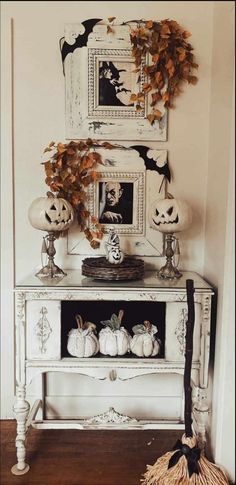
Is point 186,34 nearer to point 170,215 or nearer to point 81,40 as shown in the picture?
point 81,40

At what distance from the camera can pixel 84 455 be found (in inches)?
68.6

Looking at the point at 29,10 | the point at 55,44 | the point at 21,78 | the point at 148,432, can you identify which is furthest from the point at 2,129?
the point at 148,432

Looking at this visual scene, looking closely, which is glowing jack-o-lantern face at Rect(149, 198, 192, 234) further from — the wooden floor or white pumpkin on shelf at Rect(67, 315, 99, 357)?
the wooden floor

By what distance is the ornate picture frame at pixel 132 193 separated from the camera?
193 centimetres

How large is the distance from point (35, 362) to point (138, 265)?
1.87 ft

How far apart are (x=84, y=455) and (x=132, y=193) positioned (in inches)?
46.5

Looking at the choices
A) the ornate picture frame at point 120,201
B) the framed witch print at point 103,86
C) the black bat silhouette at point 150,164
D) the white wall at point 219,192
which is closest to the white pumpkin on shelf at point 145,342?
the white wall at point 219,192

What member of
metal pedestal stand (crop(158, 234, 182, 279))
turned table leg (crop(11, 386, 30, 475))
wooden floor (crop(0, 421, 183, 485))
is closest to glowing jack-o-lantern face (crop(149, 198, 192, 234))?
metal pedestal stand (crop(158, 234, 182, 279))

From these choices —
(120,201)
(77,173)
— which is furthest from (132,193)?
(77,173)

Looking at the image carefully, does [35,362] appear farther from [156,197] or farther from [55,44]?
[55,44]

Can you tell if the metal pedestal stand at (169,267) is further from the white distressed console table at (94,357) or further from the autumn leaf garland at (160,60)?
the autumn leaf garland at (160,60)

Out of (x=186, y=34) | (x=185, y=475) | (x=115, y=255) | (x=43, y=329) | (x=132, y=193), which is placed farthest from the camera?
(x=132, y=193)

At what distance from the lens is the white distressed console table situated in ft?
5.22

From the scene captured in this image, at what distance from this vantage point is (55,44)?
188 cm
